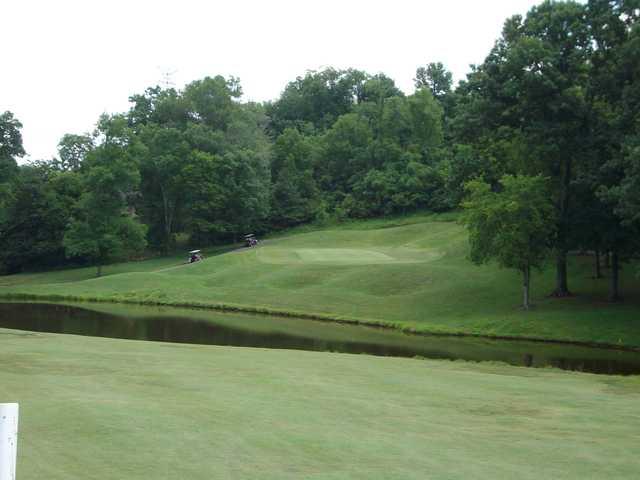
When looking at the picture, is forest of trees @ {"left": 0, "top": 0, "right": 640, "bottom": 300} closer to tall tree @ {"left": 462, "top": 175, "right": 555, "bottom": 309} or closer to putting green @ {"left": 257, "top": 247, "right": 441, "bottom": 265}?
tall tree @ {"left": 462, "top": 175, "right": 555, "bottom": 309}

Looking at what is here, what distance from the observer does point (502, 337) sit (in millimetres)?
38188

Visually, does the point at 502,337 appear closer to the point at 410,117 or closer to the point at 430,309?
the point at 430,309

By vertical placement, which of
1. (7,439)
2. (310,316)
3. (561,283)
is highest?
(7,439)

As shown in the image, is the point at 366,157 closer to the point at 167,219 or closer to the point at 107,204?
the point at 167,219

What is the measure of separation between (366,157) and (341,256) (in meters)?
37.6

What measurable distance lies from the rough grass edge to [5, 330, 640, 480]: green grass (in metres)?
15.9

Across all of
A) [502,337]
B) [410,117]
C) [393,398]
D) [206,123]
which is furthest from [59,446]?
[410,117]

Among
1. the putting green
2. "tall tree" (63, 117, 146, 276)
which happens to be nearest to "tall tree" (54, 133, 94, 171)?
"tall tree" (63, 117, 146, 276)

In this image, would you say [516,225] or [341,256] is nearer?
[516,225]

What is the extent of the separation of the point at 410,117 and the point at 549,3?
58.0 metres

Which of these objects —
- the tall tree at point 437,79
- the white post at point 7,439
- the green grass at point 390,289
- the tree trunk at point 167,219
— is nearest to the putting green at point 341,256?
the green grass at point 390,289

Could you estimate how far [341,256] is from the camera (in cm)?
6288

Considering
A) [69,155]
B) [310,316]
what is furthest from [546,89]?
[69,155]

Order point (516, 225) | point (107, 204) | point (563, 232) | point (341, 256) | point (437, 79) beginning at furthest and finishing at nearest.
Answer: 1. point (437, 79)
2. point (107, 204)
3. point (341, 256)
4. point (563, 232)
5. point (516, 225)
